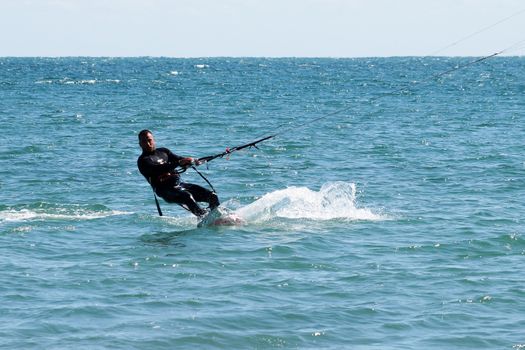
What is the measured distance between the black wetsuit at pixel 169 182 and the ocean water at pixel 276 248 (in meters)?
0.51

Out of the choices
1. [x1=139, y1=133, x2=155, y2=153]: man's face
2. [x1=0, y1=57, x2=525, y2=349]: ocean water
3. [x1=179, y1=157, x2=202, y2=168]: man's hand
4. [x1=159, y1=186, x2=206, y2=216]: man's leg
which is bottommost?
[x1=0, y1=57, x2=525, y2=349]: ocean water

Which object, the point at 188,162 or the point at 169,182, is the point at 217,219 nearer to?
the point at 169,182

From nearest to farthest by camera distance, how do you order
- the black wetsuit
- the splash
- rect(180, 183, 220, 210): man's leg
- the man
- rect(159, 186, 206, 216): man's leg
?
the man, the black wetsuit, rect(159, 186, 206, 216): man's leg, rect(180, 183, 220, 210): man's leg, the splash

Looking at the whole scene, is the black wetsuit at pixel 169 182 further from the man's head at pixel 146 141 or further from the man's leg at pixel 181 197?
the man's head at pixel 146 141

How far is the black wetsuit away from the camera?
1641cm

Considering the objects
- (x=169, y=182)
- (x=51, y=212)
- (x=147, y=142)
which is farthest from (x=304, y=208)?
(x=51, y=212)

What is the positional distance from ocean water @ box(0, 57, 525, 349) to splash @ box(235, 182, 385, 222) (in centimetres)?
4

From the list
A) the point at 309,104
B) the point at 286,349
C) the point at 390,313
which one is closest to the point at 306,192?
the point at 390,313

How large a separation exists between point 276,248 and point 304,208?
3.23 meters

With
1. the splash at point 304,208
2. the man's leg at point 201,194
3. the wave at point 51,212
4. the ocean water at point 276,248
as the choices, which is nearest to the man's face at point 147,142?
the man's leg at point 201,194

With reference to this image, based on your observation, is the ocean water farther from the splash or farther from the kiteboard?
the kiteboard

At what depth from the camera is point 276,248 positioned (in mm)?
15250

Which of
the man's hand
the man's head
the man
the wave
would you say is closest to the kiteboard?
the man

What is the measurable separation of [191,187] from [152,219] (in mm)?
1633
